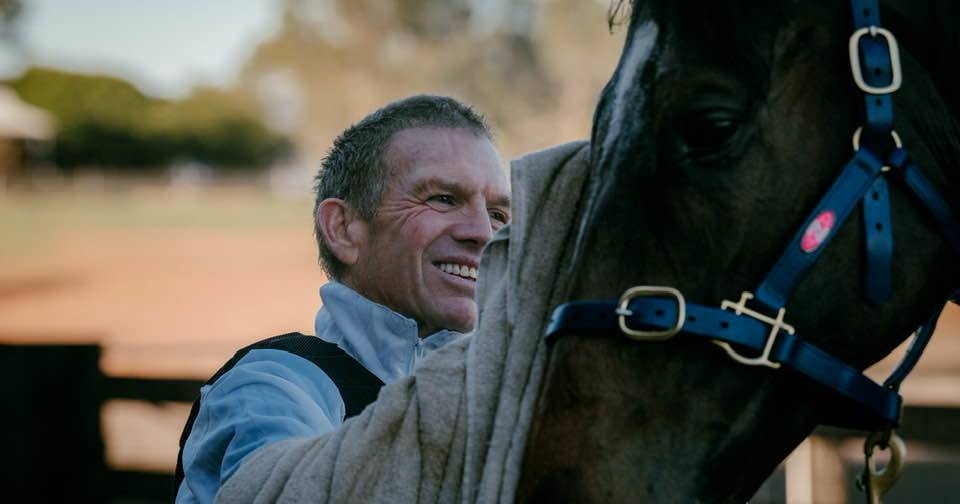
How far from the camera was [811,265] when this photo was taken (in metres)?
1.20

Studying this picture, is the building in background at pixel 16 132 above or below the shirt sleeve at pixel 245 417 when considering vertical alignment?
above

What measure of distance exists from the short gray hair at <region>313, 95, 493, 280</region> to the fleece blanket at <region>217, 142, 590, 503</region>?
0.73 metres

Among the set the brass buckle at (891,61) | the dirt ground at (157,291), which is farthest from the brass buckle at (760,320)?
the dirt ground at (157,291)

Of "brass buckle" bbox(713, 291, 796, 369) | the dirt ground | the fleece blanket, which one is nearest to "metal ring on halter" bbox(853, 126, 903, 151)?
"brass buckle" bbox(713, 291, 796, 369)

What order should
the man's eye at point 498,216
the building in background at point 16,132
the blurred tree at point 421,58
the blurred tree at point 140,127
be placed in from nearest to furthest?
the man's eye at point 498,216
the blurred tree at point 421,58
the building in background at point 16,132
the blurred tree at point 140,127

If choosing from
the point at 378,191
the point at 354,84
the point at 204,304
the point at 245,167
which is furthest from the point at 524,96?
the point at 378,191

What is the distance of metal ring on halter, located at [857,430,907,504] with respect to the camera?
1.32 m

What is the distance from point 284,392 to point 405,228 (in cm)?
57

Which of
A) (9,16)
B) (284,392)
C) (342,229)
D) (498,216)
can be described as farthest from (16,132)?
(284,392)

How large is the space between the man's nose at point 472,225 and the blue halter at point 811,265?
0.86m

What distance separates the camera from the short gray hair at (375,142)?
2088 mm

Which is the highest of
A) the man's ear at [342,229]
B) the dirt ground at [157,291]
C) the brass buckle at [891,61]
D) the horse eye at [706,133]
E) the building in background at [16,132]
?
the building in background at [16,132]

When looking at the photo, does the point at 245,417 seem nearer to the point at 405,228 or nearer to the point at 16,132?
the point at 405,228

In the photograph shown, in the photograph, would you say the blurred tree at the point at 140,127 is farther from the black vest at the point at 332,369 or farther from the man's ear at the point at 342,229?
the black vest at the point at 332,369
